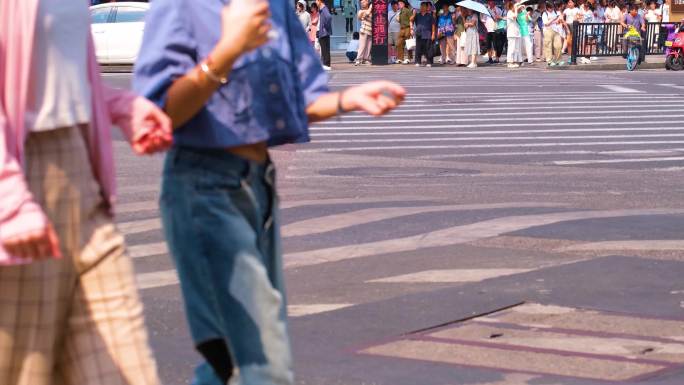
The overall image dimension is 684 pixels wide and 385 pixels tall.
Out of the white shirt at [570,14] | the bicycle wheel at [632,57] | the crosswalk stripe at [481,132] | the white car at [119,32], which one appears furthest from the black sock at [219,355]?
the white shirt at [570,14]

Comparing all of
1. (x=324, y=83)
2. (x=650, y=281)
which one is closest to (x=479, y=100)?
(x=650, y=281)

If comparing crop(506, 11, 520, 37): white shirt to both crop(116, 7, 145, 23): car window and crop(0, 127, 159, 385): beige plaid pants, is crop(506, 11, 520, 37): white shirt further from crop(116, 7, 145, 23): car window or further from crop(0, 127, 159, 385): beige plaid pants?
crop(0, 127, 159, 385): beige plaid pants

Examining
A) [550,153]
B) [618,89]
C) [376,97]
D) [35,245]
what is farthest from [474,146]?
[35,245]

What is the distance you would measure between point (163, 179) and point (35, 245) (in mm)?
705

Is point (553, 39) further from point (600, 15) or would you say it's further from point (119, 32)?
point (119, 32)

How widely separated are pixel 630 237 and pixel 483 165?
5422 millimetres

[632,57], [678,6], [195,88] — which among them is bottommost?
[678,6]

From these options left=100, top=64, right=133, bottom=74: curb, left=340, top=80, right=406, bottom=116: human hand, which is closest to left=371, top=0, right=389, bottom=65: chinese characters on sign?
left=100, top=64, right=133, bottom=74: curb

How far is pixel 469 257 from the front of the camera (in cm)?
884

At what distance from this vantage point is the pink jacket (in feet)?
11.1

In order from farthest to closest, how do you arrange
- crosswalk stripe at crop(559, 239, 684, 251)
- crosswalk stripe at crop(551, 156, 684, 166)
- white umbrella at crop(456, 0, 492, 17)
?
white umbrella at crop(456, 0, 492, 17), crosswalk stripe at crop(551, 156, 684, 166), crosswalk stripe at crop(559, 239, 684, 251)

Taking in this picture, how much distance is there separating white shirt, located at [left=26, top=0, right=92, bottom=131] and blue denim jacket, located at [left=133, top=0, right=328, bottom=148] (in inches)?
10.5

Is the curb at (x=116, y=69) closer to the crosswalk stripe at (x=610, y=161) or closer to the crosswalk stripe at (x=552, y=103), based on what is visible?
the crosswalk stripe at (x=552, y=103)

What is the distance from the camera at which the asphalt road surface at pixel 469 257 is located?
6289mm
